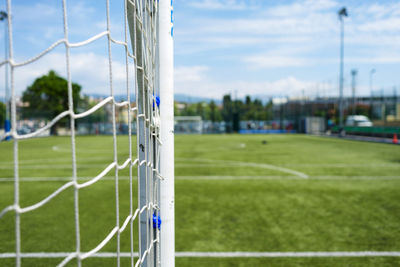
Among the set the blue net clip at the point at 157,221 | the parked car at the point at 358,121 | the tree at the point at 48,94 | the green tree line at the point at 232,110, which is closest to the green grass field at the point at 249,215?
the blue net clip at the point at 157,221

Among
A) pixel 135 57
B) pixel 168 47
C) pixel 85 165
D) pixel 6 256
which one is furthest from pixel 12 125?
pixel 85 165

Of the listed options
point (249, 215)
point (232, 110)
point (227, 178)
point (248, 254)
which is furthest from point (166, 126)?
point (232, 110)

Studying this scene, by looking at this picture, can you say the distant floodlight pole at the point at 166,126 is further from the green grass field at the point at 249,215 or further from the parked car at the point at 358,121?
the parked car at the point at 358,121

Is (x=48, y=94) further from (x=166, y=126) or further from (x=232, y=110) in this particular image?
(x=166, y=126)

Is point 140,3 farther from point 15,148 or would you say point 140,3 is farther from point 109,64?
point 15,148

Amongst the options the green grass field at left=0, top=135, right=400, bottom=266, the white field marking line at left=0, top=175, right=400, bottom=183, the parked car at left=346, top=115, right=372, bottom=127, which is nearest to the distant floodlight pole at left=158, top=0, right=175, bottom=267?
the green grass field at left=0, top=135, right=400, bottom=266

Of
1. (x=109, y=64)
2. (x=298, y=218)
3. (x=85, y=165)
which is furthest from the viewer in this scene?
(x=85, y=165)

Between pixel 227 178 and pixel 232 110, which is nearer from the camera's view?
pixel 227 178

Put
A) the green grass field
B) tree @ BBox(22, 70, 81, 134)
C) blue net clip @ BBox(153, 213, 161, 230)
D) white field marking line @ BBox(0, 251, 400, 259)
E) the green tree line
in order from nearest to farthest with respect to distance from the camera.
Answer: blue net clip @ BBox(153, 213, 161, 230), white field marking line @ BBox(0, 251, 400, 259), the green grass field, tree @ BBox(22, 70, 81, 134), the green tree line

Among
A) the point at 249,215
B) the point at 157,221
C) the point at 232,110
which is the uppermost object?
the point at 232,110

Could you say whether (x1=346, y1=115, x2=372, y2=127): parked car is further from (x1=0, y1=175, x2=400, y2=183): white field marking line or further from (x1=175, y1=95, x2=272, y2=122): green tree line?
(x1=0, y1=175, x2=400, y2=183): white field marking line

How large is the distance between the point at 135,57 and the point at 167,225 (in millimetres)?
999

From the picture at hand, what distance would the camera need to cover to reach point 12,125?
3.37ft

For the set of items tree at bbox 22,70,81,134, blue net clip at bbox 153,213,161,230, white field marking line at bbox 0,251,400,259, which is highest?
tree at bbox 22,70,81,134
